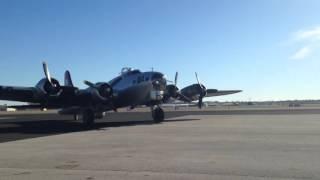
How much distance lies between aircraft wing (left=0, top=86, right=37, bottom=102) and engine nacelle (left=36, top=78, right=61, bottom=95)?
2.33ft

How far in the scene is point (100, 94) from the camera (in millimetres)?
30141

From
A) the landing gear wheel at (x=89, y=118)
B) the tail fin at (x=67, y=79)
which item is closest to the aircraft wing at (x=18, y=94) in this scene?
the landing gear wheel at (x=89, y=118)

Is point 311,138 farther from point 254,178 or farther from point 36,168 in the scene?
point 36,168

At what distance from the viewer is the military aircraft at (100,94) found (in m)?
29.3

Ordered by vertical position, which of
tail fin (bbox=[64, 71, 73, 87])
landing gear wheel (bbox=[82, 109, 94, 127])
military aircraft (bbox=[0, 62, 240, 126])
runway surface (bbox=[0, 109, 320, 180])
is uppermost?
tail fin (bbox=[64, 71, 73, 87])

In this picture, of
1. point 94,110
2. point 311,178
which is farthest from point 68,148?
point 94,110

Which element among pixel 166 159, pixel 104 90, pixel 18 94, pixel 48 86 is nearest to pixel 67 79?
pixel 18 94

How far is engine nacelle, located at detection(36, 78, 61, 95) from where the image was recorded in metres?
28.9

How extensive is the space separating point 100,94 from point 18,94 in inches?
218

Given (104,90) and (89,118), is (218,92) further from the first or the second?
(89,118)

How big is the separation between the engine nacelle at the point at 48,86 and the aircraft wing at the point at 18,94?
0.71m

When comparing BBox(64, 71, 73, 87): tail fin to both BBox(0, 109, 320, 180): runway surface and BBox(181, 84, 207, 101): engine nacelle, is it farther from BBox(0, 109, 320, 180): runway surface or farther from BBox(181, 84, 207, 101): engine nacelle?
BBox(0, 109, 320, 180): runway surface

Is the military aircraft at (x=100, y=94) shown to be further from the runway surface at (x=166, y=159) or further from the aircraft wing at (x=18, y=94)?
the runway surface at (x=166, y=159)

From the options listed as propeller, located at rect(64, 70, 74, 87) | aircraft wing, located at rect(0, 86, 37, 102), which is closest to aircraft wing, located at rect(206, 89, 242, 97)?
propeller, located at rect(64, 70, 74, 87)
